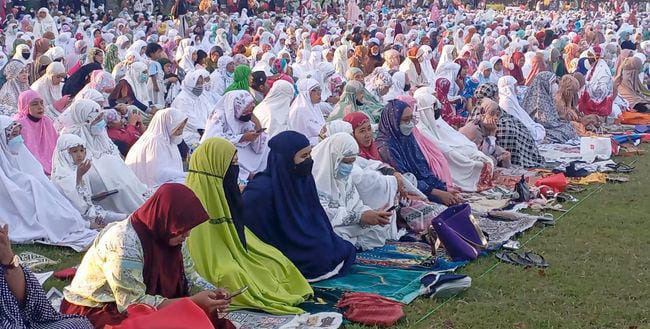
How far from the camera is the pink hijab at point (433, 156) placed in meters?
7.92

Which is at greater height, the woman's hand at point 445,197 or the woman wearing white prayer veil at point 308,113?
the woman wearing white prayer veil at point 308,113

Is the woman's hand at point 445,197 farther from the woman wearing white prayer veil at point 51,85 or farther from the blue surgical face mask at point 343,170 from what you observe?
the woman wearing white prayer veil at point 51,85

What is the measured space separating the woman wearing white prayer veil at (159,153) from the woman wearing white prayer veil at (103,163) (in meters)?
0.22

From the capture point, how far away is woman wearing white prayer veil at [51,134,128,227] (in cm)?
627

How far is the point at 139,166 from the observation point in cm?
710

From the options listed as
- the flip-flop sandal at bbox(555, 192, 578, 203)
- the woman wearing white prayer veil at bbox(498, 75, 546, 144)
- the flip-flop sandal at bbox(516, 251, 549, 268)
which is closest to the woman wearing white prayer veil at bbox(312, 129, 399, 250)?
the flip-flop sandal at bbox(516, 251, 549, 268)

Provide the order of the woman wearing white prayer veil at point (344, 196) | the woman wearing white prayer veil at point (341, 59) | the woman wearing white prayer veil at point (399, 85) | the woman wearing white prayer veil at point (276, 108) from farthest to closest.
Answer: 1. the woman wearing white prayer veil at point (341, 59)
2. the woman wearing white prayer veil at point (399, 85)
3. the woman wearing white prayer veil at point (276, 108)
4. the woman wearing white prayer veil at point (344, 196)

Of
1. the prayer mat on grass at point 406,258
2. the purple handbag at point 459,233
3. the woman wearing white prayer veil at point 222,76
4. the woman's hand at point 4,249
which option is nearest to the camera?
the woman's hand at point 4,249

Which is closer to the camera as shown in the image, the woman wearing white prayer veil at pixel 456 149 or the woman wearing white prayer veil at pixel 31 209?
the woman wearing white prayer veil at pixel 31 209


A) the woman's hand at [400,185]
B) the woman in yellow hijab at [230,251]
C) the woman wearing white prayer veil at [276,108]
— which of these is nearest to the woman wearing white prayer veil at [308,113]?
the woman wearing white prayer veil at [276,108]

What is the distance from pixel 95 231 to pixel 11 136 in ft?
2.89

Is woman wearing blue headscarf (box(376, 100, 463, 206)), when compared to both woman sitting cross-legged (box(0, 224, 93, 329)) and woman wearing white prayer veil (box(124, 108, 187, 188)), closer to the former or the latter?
woman wearing white prayer veil (box(124, 108, 187, 188))

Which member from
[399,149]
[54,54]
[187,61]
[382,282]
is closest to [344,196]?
[382,282]

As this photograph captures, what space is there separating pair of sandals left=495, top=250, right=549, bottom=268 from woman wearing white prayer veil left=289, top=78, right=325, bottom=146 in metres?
3.25
